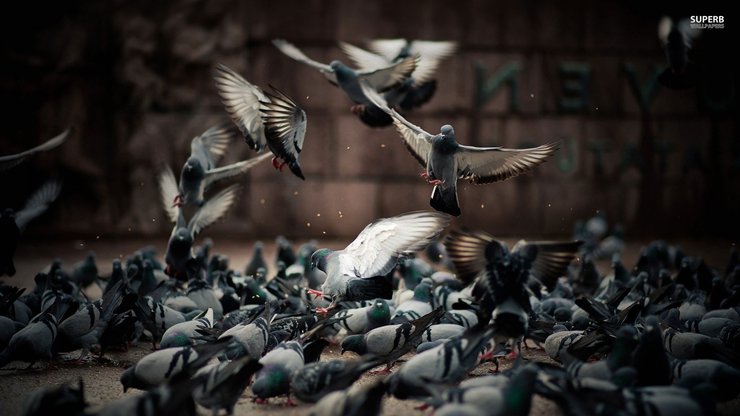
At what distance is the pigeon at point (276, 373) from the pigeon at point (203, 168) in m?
1.91

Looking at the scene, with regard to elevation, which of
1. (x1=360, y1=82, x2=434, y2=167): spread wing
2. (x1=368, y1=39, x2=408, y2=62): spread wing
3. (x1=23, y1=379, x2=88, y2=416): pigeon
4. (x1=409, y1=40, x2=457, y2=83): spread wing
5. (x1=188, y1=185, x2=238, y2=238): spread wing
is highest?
(x1=368, y1=39, x2=408, y2=62): spread wing

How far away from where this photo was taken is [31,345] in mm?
4648

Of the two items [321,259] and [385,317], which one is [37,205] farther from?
[385,317]

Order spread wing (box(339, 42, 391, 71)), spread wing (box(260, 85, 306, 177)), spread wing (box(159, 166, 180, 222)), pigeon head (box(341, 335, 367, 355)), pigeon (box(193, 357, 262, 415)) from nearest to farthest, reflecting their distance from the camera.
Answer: pigeon (box(193, 357, 262, 415)) → pigeon head (box(341, 335, 367, 355)) → spread wing (box(260, 85, 306, 177)) → spread wing (box(159, 166, 180, 222)) → spread wing (box(339, 42, 391, 71))

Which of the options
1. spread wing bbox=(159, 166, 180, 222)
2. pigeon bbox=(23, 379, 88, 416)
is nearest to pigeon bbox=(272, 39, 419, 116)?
spread wing bbox=(159, 166, 180, 222)

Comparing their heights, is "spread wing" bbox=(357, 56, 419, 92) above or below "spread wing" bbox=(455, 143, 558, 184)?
above

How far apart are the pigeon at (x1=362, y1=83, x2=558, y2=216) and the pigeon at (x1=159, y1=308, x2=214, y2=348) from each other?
5.63 feet

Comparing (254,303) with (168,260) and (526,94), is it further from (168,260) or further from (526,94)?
(526,94)

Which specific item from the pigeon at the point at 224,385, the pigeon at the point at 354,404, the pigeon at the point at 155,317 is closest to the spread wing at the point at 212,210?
the pigeon at the point at 155,317

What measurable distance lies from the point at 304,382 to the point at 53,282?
3283 mm

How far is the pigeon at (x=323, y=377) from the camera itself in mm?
3832

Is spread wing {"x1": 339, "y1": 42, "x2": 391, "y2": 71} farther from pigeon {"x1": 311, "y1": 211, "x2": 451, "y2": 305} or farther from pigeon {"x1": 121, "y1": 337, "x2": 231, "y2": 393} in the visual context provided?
pigeon {"x1": 121, "y1": 337, "x2": 231, "y2": 393}

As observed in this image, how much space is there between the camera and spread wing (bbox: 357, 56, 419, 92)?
594cm

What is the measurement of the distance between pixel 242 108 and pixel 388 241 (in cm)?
181
